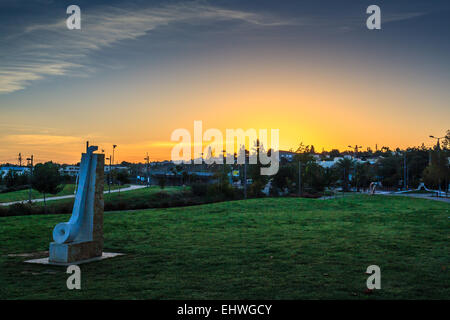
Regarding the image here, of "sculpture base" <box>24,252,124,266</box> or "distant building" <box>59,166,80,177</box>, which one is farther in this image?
"distant building" <box>59,166,80,177</box>

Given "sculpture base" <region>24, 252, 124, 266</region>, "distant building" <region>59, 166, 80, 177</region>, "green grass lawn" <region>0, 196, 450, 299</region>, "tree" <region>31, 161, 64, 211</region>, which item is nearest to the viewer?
"green grass lawn" <region>0, 196, 450, 299</region>

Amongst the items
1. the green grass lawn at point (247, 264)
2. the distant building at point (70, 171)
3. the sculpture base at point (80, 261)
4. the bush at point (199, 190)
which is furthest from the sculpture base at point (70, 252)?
the distant building at point (70, 171)

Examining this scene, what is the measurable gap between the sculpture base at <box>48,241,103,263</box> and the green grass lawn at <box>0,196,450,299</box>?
1.69 feet

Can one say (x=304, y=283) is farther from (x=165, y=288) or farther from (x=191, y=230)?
(x=191, y=230)

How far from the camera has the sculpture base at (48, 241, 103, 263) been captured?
32.6 feet

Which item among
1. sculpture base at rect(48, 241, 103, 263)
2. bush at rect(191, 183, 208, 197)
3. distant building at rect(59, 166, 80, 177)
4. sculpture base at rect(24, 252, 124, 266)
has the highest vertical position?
distant building at rect(59, 166, 80, 177)

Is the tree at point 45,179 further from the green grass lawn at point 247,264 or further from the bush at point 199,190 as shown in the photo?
the green grass lawn at point 247,264

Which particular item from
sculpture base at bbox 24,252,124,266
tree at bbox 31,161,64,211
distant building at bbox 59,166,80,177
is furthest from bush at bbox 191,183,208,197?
distant building at bbox 59,166,80,177

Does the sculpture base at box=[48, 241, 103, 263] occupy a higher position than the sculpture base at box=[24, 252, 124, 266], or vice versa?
the sculpture base at box=[48, 241, 103, 263]

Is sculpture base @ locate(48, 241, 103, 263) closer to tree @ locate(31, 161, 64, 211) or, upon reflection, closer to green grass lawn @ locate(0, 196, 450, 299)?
green grass lawn @ locate(0, 196, 450, 299)

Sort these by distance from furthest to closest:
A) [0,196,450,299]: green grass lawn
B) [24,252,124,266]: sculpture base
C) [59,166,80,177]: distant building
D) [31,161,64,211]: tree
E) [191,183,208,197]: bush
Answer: [59,166,80,177]: distant building, [191,183,208,197]: bush, [31,161,64,211]: tree, [24,252,124,266]: sculpture base, [0,196,450,299]: green grass lawn

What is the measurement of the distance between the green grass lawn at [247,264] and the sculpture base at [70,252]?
0.51 meters

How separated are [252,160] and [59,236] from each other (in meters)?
42.8
